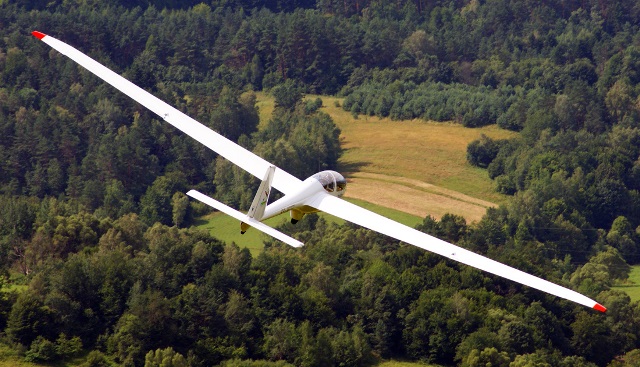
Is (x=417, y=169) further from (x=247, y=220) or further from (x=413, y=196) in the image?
(x=247, y=220)

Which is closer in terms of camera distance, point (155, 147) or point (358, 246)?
point (358, 246)

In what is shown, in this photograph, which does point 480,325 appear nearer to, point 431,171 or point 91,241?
point 91,241

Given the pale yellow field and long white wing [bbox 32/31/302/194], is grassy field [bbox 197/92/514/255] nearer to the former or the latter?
the pale yellow field

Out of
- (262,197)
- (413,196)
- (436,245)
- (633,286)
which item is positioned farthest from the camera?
(413,196)

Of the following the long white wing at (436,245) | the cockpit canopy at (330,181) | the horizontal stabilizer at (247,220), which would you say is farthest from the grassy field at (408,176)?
the horizontal stabilizer at (247,220)

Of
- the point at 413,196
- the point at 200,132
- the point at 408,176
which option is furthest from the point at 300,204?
the point at 408,176

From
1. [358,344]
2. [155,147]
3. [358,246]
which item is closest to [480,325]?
[358,344]

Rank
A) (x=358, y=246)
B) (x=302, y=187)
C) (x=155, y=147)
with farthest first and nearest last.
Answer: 1. (x=155, y=147)
2. (x=358, y=246)
3. (x=302, y=187)

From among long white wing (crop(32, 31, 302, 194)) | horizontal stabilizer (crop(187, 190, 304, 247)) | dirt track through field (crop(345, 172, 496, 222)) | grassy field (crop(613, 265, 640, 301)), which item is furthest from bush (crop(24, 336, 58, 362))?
grassy field (crop(613, 265, 640, 301))
